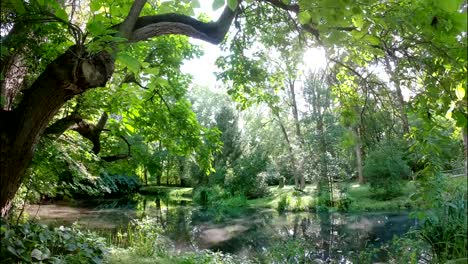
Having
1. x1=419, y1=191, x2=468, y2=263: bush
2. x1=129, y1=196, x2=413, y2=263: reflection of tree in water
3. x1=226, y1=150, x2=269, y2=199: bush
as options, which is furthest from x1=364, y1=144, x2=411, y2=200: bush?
x1=419, y1=191, x2=468, y2=263: bush

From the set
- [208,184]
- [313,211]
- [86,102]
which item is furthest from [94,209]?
[86,102]

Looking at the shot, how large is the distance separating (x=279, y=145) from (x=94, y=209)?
15739 millimetres

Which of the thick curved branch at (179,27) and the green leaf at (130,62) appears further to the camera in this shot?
the thick curved branch at (179,27)

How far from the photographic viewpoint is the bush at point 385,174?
19.4 m

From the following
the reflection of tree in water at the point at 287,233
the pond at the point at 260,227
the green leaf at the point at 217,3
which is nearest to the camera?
the green leaf at the point at 217,3

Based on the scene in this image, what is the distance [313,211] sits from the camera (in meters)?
19.3

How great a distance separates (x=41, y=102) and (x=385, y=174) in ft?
66.2

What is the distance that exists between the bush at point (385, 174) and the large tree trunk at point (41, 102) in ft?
61.4

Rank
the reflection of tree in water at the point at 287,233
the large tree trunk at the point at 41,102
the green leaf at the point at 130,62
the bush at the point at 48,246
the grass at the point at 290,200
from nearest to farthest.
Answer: the green leaf at the point at 130,62, the large tree trunk at the point at 41,102, the bush at the point at 48,246, the reflection of tree in water at the point at 287,233, the grass at the point at 290,200

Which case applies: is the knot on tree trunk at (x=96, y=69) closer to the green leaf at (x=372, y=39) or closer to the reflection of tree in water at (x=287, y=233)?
the green leaf at (x=372, y=39)

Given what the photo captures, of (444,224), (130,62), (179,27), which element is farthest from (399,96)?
(444,224)

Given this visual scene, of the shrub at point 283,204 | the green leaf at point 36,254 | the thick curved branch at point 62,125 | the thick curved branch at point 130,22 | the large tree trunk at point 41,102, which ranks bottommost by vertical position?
the shrub at point 283,204

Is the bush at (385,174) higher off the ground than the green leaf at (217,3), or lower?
lower

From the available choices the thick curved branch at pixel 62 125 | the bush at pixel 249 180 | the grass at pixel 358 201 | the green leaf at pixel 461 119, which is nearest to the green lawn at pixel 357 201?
the grass at pixel 358 201
